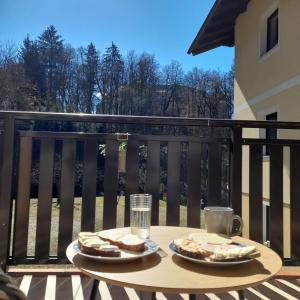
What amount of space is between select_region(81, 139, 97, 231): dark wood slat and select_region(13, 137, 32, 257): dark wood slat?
29 centimetres

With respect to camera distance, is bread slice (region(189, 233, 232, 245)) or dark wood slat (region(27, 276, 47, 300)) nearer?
bread slice (region(189, 233, 232, 245))

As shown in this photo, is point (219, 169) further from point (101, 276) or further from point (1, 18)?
point (1, 18)

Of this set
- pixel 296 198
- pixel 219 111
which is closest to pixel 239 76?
Answer: pixel 296 198

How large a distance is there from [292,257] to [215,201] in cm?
55

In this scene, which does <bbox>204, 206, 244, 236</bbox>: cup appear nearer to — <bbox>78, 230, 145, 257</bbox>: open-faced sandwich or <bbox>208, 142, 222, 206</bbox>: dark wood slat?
<bbox>78, 230, 145, 257</bbox>: open-faced sandwich

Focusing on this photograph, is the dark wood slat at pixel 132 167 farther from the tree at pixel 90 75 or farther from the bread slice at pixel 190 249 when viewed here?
the tree at pixel 90 75

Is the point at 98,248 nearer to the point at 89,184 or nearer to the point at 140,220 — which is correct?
the point at 140,220

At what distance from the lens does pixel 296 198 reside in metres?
2.01

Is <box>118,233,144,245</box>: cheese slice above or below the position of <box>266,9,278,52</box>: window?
below

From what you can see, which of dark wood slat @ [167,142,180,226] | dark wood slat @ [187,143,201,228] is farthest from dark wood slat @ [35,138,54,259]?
dark wood slat @ [187,143,201,228]

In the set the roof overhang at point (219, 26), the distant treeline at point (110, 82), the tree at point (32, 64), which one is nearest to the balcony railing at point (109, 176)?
the roof overhang at point (219, 26)

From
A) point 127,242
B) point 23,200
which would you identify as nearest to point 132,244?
point 127,242

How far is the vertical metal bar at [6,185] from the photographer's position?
180cm

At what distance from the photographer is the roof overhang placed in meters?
8.24
